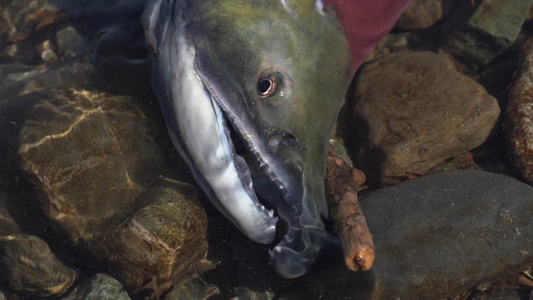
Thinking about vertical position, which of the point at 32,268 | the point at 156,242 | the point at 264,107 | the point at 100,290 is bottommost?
the point at 100,290

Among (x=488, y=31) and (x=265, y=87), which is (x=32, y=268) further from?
(x=488, y=31)

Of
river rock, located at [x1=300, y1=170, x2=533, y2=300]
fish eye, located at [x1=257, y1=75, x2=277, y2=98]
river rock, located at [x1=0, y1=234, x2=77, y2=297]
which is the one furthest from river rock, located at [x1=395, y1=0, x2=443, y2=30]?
river rock, located at [x1=0, y1=234, x2=77, y2=297]

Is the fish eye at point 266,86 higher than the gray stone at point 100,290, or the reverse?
the fish eye at point 266,86

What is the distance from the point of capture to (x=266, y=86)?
274cm

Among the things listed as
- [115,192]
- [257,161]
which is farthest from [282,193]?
[115,192]

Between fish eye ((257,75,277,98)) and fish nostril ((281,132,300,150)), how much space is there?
0.27 m

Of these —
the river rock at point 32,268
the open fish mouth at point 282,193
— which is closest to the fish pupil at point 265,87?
the open fish mouth at point 282,193

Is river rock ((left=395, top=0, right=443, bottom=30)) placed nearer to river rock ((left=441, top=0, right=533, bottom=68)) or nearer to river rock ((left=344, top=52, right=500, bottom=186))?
river rock ((left=441, top=0, right=533, bottom=68))

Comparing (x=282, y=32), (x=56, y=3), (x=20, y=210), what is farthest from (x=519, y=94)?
(x=56, y=3)

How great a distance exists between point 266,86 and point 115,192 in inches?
55.4

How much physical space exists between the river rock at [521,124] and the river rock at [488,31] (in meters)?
0.68

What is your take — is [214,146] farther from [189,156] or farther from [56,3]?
[56,3]

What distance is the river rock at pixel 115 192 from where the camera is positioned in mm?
3037

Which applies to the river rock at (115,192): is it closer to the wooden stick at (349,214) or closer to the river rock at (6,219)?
the river rock at (6,219)
